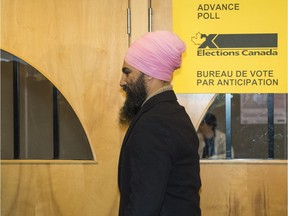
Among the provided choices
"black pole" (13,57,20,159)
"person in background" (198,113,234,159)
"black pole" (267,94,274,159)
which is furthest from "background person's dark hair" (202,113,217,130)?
"black pole" (13,57,20,159)

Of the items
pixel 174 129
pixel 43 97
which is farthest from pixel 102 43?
pixel 174 129

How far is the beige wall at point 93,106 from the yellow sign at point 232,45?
0.08m

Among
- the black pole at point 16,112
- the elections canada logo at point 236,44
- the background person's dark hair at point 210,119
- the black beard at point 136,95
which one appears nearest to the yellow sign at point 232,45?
the elections canada logo at point 236,44

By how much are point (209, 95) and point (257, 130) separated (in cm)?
27

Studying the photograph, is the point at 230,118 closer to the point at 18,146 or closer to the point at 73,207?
the point at 73,207

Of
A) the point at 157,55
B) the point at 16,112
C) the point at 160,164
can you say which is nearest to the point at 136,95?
the point at 157,55

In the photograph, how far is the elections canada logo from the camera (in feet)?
5.91

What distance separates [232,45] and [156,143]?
2.65 feet

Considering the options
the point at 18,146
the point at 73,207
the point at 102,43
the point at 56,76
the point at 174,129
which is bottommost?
the point at 73,207

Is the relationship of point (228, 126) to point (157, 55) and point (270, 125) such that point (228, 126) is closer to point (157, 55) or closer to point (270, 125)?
point (270, 125)

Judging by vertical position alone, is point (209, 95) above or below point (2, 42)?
below

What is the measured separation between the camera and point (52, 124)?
195 cm

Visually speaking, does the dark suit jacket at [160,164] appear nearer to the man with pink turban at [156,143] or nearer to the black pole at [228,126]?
the man with pink turban at [156,143]

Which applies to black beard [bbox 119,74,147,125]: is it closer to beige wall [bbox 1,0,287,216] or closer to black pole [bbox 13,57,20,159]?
beige wall [bbox 1,0,287,216]
